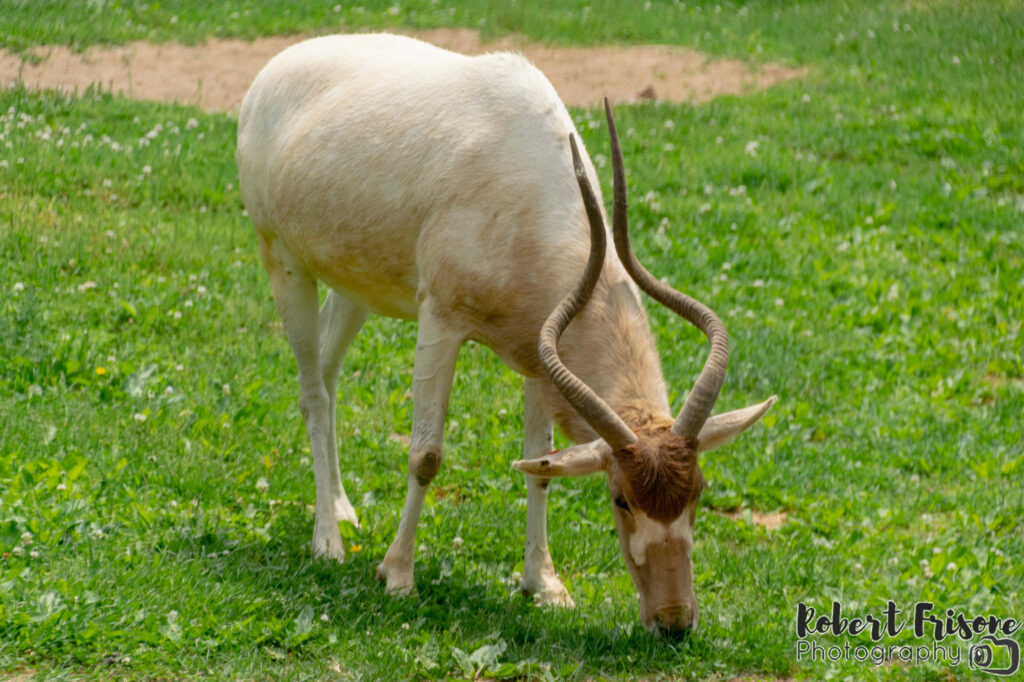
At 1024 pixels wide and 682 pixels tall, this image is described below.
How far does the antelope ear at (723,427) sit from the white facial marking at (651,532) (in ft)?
1.03

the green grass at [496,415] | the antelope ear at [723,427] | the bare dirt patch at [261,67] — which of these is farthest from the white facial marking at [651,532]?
the bare dirt patch at [261,67]

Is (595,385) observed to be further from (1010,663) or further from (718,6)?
(718,6)

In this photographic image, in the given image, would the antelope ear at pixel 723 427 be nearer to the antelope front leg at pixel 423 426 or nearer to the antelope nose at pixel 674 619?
the antelope nose at pixel 674 619

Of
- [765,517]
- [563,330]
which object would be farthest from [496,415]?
[563,330]

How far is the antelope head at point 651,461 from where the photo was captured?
4.68 meters

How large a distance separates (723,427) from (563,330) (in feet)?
2.47

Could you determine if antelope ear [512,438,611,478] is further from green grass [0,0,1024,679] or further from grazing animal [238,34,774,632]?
green grass [0,0,1024,679]

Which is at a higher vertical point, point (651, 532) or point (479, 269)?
point (479, 269)

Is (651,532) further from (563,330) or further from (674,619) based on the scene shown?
(563,330)

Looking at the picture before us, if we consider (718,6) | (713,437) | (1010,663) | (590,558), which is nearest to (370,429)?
(590,558)

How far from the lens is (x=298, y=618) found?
5.00 meters

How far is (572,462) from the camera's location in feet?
15.8

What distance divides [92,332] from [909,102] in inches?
358

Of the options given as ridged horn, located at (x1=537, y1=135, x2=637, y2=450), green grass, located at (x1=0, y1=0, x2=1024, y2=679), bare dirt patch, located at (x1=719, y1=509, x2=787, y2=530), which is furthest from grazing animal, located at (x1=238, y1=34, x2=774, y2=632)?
bare dirt patch, located at (x1=719, y1=509, x2=787, y2=530)
